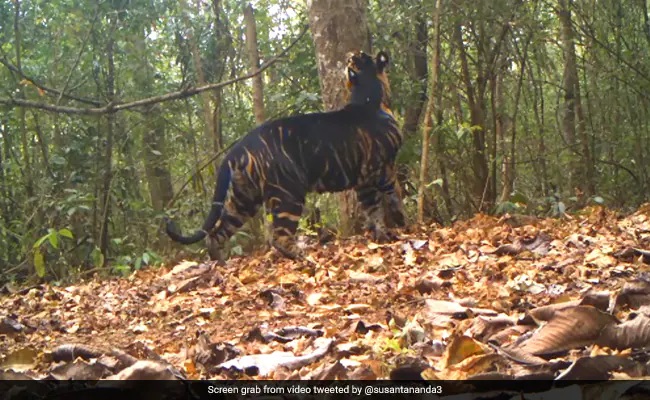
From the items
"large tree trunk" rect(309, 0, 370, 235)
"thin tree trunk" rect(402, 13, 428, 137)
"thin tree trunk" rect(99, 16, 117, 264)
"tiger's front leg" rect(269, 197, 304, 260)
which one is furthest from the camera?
"thin tree trunk" rect(402, 13, 428, 137)

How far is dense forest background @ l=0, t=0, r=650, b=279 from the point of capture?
966 centimetres

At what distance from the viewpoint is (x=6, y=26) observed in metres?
10.4

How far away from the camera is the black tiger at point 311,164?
23.0ft

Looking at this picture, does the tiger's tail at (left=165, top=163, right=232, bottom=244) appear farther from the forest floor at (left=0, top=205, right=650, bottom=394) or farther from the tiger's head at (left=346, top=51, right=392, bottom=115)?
the tiger's head at (left=346, top=51, right=392, bottom=115)

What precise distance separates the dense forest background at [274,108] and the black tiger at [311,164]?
35.3 inches

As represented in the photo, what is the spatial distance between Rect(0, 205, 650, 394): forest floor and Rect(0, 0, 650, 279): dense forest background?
2.26 meters

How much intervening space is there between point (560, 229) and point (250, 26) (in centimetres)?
578

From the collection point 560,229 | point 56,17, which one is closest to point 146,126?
point 56,17

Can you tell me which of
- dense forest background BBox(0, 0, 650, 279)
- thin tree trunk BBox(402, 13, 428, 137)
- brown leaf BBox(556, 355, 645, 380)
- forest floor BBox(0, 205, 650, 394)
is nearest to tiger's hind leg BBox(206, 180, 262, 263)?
forest floor BBox(0, 205, 650, 394)

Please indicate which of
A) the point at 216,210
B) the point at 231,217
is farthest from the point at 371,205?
the point at 216,210

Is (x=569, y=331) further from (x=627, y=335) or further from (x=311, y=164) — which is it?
(x=311, y=164)

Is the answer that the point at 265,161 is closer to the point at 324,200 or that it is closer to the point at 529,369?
the point at 529,369

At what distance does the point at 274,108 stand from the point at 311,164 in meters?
4.75

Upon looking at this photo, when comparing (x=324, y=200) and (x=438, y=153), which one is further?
(x=324, y=200)
